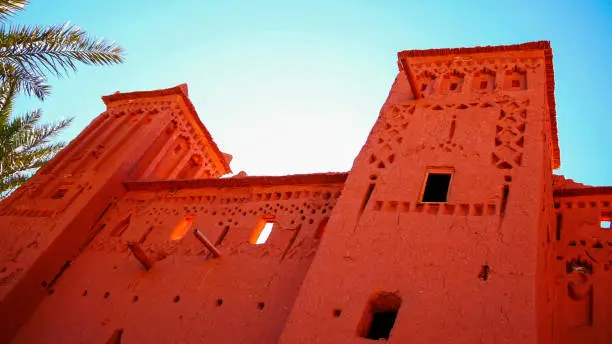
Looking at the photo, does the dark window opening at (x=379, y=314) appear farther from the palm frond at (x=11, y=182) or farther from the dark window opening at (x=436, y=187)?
the palm frond at (x=11, y=182)

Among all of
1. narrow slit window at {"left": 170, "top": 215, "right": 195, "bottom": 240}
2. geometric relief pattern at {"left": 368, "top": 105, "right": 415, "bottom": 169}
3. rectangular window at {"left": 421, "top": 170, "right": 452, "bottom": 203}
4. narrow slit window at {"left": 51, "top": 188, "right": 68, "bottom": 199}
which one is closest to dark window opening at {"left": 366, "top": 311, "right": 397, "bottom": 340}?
rectangular window at {"left": 421, "top": 170, "right": 452, "bottom": 203}

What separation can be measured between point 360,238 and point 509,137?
298cm

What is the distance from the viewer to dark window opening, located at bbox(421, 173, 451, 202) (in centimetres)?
829

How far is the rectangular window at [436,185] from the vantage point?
8.29 m

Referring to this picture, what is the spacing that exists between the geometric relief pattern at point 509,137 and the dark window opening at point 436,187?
71 cm

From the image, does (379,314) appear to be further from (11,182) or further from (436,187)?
(11,182)

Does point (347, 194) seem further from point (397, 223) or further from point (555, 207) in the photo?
point (555, 207)

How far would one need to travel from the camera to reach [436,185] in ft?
27.7

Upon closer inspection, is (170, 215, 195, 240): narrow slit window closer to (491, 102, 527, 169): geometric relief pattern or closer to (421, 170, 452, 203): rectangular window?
(421, 170, 452, 203): rectangular window

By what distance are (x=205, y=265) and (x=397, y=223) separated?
3654mm

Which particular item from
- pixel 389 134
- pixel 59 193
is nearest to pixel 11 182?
pixel 59 193

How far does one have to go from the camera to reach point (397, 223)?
755cm

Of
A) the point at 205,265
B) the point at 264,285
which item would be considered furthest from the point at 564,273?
the point at 205,265

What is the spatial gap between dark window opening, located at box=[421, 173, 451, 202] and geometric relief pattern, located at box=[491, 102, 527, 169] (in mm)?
712
